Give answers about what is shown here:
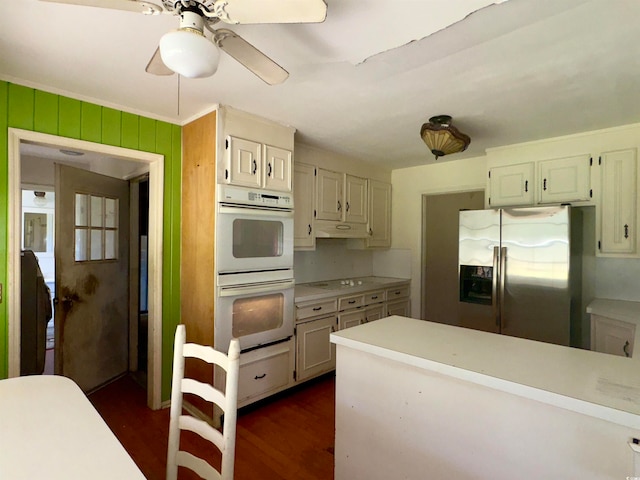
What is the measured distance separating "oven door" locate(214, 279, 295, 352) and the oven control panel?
2.05 feet

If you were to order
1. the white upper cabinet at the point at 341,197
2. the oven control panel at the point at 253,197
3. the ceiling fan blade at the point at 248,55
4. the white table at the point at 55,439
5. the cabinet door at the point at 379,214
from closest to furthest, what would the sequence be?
1. the white table at the point at 55,439
2. the ceiling fan blade at the point at 248,55
3. the oven control panel at the point at 253,197
4. the white upper cabinet at the point at 341,197
5. the cabinet door at the point at 379,214

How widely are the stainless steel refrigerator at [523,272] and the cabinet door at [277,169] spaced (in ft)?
5.45

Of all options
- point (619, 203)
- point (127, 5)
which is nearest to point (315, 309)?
point (127, 5)

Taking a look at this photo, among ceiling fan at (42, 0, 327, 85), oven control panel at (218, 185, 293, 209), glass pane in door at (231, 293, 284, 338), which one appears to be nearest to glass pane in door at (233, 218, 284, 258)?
oven control panel at (218, 185, 293, 209)

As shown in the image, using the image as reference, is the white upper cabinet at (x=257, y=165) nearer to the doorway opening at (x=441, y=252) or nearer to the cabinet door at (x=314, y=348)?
the cabinet door at (x=314, y=348)

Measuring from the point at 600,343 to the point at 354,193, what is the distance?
2.53m

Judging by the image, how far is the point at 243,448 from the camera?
7.27ft

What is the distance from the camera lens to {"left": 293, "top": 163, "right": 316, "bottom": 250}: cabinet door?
321cm

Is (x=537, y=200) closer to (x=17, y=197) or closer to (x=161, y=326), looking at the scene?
(x=161, y=326)

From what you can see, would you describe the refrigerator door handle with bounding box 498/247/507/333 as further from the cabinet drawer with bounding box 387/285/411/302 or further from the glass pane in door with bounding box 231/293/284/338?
the glass pane in door with bounding box 231/293/284/338

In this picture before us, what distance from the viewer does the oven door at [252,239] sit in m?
2.40

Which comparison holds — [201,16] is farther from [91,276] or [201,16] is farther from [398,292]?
[398,292]

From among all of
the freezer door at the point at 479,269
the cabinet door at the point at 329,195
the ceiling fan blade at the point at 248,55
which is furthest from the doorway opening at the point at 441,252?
the ceiling fan blade at the point at 248,55

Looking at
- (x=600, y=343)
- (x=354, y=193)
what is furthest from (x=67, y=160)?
(x=600, y=343)
